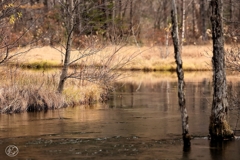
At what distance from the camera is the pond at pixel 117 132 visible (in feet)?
39.7

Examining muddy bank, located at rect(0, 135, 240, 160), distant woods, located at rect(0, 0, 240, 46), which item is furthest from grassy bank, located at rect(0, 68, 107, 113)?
distant woods, located at rect(0, 0, 240, 46)

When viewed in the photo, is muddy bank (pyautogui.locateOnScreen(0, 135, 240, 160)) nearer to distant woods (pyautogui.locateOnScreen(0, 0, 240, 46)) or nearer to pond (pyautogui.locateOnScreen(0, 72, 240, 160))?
pond (pyautogui.locateOnScreen(0, 72, 240, 160))

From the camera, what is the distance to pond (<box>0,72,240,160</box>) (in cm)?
1209

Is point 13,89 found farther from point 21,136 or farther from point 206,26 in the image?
point 206,26

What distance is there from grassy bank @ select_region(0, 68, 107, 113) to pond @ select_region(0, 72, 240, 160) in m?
0.62

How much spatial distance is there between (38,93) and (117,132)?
5.30 meters

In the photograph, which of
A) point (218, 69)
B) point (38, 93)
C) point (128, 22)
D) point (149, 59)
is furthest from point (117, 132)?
point (128, 22)

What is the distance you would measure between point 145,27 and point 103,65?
118 feet

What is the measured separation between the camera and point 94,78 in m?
20.9

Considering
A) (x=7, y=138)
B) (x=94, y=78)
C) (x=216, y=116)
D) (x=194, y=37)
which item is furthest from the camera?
(x=194, y=37)

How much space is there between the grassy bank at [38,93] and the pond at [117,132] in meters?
0.62

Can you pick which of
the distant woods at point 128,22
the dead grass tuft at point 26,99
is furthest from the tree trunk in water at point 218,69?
the distant woods at point 128,22

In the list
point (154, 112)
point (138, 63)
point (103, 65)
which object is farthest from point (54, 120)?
point (138, 63)

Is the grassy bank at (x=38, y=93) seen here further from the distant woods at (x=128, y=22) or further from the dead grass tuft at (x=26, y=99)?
the distant woods at (x=128, y=22)
